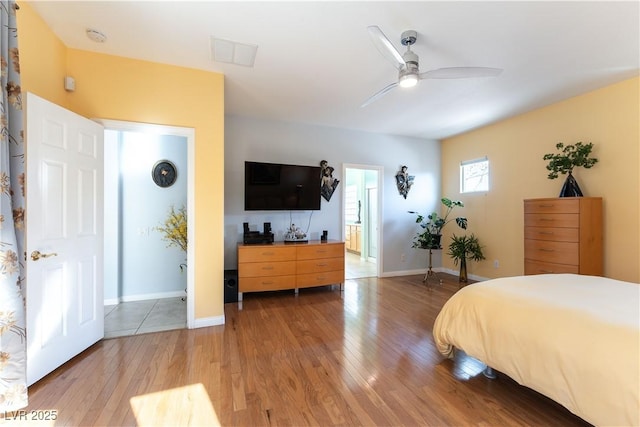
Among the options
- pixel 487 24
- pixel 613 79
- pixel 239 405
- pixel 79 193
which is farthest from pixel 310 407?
pixel 613 79

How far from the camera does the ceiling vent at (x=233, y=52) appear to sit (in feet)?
7.82

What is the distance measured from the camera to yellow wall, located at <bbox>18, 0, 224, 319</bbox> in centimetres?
249

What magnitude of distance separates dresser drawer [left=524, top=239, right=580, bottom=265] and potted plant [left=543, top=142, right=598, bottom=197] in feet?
2.14

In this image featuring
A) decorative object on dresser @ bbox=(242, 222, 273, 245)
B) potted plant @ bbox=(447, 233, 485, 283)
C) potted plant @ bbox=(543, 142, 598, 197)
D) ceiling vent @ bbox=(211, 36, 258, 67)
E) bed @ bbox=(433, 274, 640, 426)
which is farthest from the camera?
potted plant @ bbox=(447, 233, 485, 283)

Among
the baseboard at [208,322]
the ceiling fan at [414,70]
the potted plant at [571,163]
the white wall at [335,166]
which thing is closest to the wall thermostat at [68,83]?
the white wall at [335,166]

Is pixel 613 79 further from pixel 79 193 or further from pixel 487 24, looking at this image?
pixel 79 193

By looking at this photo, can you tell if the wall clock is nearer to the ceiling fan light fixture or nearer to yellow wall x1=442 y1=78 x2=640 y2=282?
the ceiling fan light fixture

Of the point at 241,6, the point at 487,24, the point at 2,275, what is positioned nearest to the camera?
the point at 2,275

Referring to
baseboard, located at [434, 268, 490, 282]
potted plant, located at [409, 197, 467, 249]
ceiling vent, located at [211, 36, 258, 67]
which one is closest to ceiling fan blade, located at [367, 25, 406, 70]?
ceiling vent, located at [211, 36, 258, 67]

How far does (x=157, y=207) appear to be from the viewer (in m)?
3.74

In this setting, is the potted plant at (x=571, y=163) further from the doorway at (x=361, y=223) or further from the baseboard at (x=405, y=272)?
the doorway at (x=361, y=223)

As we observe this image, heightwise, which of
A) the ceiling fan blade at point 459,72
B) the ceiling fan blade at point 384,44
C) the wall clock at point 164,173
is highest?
the ceiling fan blade at point 384,44

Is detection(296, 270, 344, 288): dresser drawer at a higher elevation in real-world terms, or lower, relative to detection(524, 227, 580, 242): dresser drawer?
lower

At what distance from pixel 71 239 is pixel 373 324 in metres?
2.82
